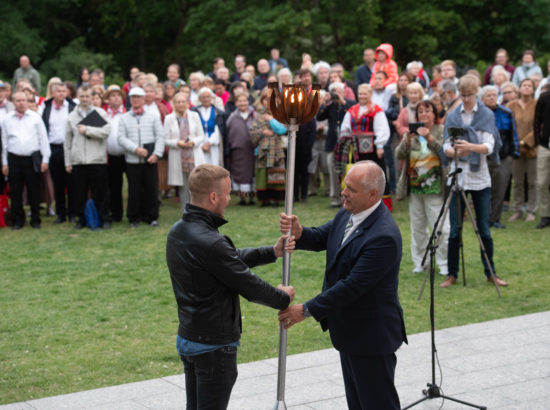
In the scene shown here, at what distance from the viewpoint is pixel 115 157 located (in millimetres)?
14680

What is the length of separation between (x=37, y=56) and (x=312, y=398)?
28.9 m

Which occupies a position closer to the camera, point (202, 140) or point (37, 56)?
point (202, 140)

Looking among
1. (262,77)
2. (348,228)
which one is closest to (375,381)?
(348,228)

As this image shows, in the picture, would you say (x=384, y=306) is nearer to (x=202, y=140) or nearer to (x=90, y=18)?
(x=202, y=140)

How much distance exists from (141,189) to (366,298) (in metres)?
9.91

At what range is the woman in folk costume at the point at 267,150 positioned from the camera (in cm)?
1564

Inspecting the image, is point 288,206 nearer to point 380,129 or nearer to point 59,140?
point 380,129

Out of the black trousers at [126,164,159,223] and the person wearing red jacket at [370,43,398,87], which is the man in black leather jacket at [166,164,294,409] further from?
the person wearing red jacket at [370,43,398,87]

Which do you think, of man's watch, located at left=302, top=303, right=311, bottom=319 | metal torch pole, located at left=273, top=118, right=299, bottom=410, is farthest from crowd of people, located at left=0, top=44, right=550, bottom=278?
man's watch, located at left=302, top=303, right=311, bottom=319

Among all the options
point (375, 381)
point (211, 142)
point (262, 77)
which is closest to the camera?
point (375, 381)

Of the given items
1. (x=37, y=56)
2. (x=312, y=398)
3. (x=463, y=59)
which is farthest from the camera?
(x=463, y=59)

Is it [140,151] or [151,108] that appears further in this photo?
[151,108]

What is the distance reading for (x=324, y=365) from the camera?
7.13m

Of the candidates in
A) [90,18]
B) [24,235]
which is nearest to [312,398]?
[24,235]
